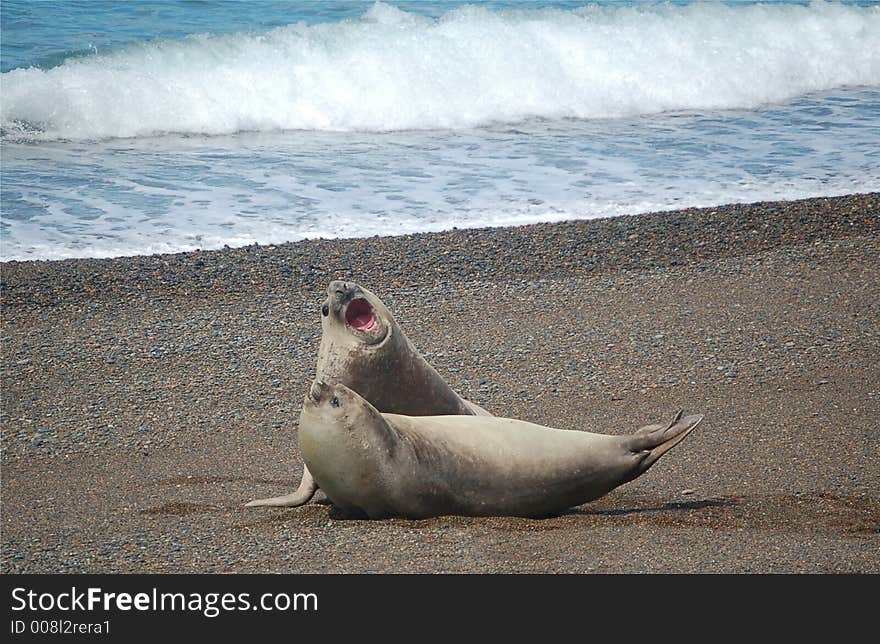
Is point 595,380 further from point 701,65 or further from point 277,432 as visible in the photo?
point 701,65

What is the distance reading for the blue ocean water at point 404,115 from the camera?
9.71 meters

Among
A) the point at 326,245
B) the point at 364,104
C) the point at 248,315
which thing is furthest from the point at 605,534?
the point at 364,104

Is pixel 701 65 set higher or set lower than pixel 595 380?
higher

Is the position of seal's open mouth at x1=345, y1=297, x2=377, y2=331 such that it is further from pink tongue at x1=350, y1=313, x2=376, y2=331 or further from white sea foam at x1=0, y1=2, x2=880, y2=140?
white sea foam at x1=0, y1=2, x2=880, y2=140

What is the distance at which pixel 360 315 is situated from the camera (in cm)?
416

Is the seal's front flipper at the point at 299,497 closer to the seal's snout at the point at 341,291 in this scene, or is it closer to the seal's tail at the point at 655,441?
the seal's snout at the point at 341,291

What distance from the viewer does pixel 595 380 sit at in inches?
233

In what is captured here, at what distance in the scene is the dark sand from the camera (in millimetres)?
3701

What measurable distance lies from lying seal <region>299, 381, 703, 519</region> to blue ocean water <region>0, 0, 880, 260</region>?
504cm

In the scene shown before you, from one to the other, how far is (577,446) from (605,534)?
0.38 m

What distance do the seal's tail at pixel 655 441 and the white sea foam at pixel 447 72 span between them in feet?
32.6

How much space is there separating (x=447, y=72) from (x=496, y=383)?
9719 millimetres

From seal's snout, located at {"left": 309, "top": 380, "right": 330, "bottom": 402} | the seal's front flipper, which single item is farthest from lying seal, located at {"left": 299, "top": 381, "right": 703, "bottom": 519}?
the seal's front flipper

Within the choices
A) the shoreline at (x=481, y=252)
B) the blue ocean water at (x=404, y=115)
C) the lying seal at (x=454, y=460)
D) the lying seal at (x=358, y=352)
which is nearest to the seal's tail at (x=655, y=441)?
the lying seal at (x=454, y=460)
